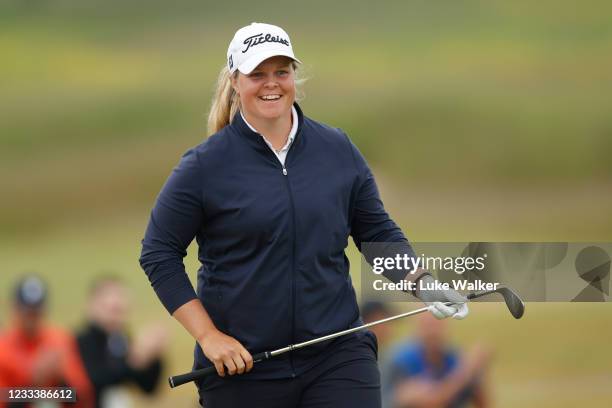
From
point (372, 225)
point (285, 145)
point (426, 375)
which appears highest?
point (285, 145)

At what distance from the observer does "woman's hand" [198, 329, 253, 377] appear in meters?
2.71

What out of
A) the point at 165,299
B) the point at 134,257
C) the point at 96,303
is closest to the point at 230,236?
the point at 165,299

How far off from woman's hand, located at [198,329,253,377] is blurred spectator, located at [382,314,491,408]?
2173mm

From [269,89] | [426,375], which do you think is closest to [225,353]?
[269,89]

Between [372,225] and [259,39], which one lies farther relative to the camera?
[372,225]

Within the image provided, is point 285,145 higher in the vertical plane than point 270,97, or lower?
lower

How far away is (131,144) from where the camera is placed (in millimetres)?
6129

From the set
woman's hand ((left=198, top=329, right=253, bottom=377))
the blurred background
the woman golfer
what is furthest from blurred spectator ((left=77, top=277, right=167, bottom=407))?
woman's hand ((left=198, top=329, right=253, bottom=377))

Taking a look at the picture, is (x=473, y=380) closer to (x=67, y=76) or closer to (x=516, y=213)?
(x=516, y=213)

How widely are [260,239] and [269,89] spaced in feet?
1.19

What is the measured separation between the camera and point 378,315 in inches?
191

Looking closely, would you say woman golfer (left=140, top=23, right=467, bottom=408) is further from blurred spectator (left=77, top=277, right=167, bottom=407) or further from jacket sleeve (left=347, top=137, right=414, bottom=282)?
blurred spectator (left=77, top=277, right=167, bottom=407)
